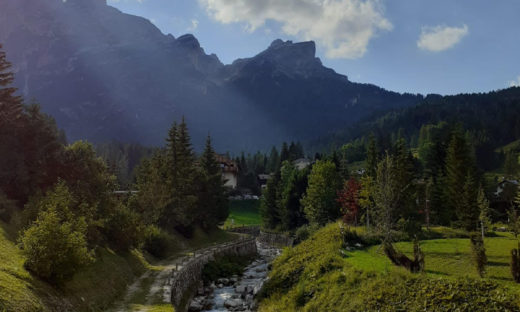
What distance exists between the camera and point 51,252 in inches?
743

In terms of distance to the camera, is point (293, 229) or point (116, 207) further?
point (293, 229)

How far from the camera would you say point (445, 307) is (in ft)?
56.3

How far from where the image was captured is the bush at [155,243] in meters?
43.3

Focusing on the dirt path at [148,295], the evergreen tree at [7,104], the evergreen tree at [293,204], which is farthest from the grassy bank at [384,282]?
the evergreen tree at [293,204]

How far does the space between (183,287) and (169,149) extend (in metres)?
30.2

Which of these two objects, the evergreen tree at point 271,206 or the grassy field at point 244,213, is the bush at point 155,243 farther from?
the grassy field at point 244,213

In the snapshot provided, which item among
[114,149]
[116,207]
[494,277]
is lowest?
[494,277]

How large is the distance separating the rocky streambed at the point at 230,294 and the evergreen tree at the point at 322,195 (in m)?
15.6

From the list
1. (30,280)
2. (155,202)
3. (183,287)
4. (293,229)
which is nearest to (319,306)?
(183,287)

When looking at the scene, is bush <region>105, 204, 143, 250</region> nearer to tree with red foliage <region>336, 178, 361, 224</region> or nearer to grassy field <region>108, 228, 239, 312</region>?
grassy field <region>108, 228, 239, 312</region>

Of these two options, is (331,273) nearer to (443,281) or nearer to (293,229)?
(443,281)

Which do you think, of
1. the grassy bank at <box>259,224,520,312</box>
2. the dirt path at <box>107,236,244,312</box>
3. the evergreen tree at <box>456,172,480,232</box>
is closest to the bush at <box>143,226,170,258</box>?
the dirt path at <box>107,236,244,312</box>

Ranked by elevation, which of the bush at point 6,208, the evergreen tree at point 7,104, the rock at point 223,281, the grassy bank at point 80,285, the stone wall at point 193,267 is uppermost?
the evergreen tree at point 7,104

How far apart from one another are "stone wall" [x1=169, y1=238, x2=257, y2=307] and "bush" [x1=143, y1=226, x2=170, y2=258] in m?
4.16
